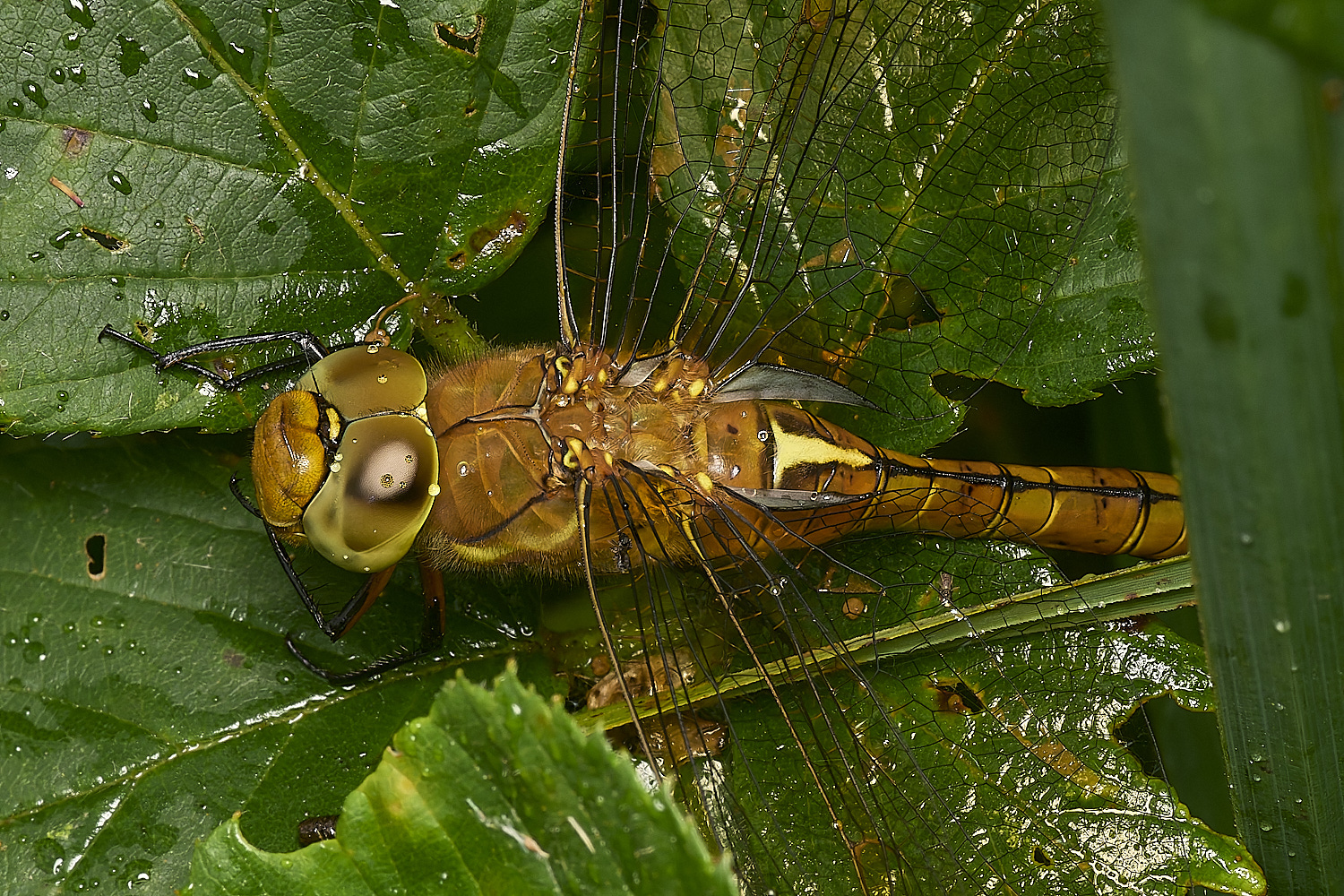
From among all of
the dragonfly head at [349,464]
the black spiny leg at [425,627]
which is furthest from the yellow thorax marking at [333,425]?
the black spiny leg at [425,627]

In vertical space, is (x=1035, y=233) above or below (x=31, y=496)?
above

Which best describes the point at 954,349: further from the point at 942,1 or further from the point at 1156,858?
the point at 1156,858

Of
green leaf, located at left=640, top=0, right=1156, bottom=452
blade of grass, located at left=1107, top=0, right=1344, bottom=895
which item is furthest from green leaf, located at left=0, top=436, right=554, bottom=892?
blade of grass, located at left=1107, top=0, right=1344, bottom=895

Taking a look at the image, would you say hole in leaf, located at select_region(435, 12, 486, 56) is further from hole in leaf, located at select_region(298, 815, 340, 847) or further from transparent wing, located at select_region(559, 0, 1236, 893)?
hole in leaf, located at select_region(298, 815, 340, 847)

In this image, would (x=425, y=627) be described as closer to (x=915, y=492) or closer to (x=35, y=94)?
(x=915, y=492)

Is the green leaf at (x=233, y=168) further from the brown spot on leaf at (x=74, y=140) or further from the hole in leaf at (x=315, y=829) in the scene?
the hole in leaf at (x=315, y=829)

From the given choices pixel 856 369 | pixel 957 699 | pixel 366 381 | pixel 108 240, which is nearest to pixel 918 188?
pixel 856 369

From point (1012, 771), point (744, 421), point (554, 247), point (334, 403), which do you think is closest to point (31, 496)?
point (334, 403)
